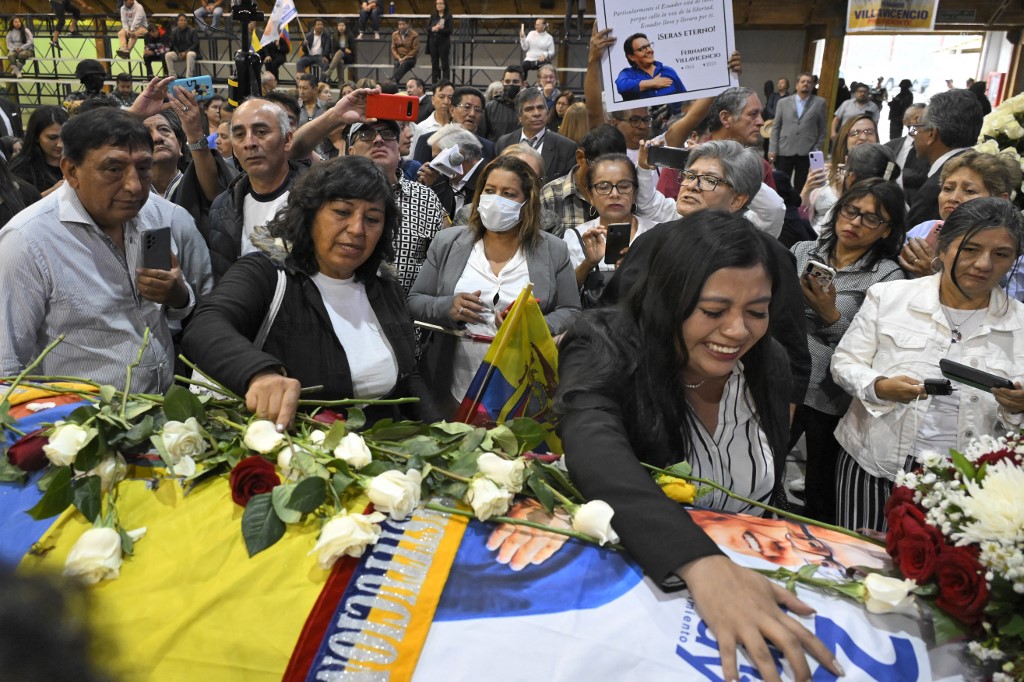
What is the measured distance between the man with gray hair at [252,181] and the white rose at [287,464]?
200 centimetres

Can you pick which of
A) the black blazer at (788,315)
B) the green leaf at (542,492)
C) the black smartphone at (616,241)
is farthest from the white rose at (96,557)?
the black smartphone at (616,241)

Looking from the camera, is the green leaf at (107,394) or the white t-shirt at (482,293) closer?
the green leaf at (107,394)

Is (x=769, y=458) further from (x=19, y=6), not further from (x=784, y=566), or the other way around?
(x=19, y=6)

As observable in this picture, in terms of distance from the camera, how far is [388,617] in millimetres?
1118

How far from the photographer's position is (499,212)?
3.22 meters

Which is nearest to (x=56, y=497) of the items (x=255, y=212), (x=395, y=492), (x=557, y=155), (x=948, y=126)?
(x=395, y=492)

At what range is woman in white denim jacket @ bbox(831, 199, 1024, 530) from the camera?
246 centimetres

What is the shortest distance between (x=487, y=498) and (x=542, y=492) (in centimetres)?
12

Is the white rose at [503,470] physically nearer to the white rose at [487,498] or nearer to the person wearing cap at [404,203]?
the white rose at [487,498]

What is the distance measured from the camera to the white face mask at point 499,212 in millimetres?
3213

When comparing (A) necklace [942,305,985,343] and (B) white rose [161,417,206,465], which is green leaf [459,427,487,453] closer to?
(B) white rose [161,417,206,465]

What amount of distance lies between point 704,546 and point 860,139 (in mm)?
5000

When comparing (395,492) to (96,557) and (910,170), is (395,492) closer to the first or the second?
(96,557)

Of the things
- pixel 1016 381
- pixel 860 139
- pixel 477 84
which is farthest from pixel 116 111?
pixel 477 84
